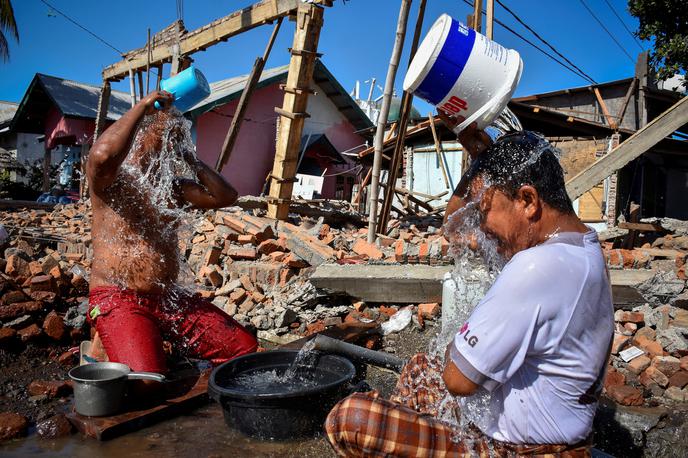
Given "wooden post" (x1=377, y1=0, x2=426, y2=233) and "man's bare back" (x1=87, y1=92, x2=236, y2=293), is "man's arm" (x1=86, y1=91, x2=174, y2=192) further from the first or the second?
"wooden post" (x1=377, y1=0, x2=426, y2=233)

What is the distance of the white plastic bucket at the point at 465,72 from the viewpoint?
1992 millimetres

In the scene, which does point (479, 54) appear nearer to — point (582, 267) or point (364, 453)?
point (582, 267)

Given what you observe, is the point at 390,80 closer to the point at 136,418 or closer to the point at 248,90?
the point at 248,90

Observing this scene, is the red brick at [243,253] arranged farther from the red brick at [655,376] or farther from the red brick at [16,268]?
the red brick at [655,376]

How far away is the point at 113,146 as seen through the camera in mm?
2850

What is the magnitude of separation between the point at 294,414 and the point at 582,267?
66.5 inches

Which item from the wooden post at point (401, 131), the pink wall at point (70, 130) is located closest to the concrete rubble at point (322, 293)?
the wooden post at point (401, 131)

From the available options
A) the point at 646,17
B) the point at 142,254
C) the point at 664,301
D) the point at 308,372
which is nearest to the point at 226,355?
the point at 308,372

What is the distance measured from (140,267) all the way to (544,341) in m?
2.51

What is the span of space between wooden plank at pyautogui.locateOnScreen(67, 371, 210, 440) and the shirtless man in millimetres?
216

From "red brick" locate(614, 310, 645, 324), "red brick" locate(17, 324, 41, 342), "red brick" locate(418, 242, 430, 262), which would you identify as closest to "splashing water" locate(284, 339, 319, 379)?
"red brick" locate(418, 242, 430, 262)

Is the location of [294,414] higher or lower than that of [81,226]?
lower

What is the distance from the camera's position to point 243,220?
24.2 ft

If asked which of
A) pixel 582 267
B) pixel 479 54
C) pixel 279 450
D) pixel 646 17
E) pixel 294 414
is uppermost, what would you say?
pixel 646 17
